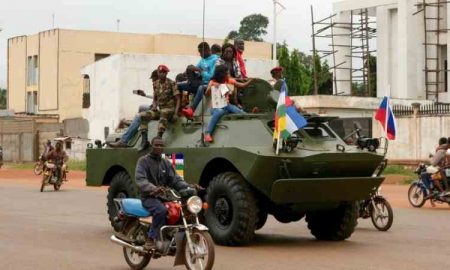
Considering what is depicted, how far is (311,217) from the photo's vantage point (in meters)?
15.1

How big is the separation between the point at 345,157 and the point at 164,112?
3.51 meters

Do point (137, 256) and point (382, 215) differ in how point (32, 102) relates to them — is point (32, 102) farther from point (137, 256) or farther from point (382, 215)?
point (137, 256)

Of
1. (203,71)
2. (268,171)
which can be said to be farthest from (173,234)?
(203,71)

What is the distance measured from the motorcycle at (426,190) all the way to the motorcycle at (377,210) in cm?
558

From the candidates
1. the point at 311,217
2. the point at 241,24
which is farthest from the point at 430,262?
the point at 241,24

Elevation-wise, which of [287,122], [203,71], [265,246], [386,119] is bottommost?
[265,246]

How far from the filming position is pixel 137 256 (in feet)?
36.9

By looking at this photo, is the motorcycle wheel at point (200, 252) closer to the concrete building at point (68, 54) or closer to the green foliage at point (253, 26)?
the concrete building at point (68, 54)

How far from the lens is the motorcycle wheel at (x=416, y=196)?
2252 centimetres

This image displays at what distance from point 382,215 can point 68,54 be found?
5461 centimetres

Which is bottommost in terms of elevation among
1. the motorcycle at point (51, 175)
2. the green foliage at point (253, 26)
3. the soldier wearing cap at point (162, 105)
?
the motorcycle at point (51, 175)

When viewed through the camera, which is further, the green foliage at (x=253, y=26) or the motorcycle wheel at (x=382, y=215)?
the green foliage at (x=253, y=26)

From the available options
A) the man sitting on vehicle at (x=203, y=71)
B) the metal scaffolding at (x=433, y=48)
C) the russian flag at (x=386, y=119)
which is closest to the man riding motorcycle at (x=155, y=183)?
the man sitting on vehicle at (x=203, y=71)

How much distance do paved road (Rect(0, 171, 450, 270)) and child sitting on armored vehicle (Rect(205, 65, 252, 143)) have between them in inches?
80.1
